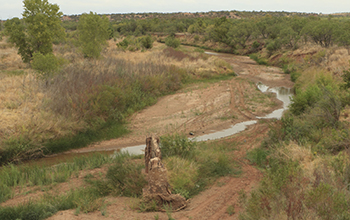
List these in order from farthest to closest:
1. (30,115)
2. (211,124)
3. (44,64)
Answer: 1. (44,64)
2. (211,124)
3. (30,115)

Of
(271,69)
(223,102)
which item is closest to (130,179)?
(223,102)

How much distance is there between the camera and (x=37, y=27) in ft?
56.2

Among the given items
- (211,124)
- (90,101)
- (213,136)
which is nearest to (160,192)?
(213,136)

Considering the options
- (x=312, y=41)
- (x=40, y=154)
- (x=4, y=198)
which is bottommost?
(x=40, y=154)

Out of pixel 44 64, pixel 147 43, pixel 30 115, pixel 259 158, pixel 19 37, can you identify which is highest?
pixel 19 37

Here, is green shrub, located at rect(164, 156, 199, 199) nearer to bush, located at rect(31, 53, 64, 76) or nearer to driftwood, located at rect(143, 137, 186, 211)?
driftwood, located at rect(143, 137, 186, 211)

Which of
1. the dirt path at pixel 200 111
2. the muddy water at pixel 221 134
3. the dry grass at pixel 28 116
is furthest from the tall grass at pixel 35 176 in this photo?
the dirt path at pixel 200 111

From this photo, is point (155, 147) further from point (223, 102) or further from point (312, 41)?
point (312, 41)

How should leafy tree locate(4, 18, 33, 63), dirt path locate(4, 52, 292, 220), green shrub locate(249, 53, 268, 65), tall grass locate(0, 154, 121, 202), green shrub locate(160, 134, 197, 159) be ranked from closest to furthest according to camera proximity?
dirt path locate(4, 52, 292, 220), tall grass locate(0, 154, 121, 202), green shrub locate(160, 134, 197, 159), leafy tree locate(4, 18, 33, 63), green shrub locate(249, 53, 268, 65)

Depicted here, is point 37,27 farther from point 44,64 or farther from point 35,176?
point 35,176

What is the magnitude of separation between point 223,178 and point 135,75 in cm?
1271

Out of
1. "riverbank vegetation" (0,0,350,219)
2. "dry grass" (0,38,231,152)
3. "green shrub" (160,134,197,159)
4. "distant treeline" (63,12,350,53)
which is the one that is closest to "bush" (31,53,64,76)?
"riverbank vegetation" (0,0,350,219)

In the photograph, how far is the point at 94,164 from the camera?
9727 mm

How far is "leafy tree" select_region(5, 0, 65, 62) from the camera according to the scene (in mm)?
17000
